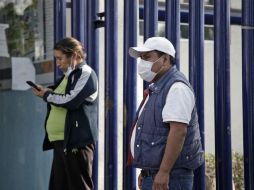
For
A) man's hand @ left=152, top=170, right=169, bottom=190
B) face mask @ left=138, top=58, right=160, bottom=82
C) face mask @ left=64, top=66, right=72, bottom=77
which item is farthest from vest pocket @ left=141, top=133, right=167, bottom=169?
face mask @ left=64, top=66, right=72, bottom=77

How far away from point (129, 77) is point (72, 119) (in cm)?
73

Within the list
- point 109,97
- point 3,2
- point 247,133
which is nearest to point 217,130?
point 247,133

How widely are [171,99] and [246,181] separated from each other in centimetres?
149

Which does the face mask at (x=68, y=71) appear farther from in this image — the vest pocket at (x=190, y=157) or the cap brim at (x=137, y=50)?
the vest pocket at (x=190, y=157)

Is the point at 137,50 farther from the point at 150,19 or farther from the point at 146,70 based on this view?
the point at 150,19

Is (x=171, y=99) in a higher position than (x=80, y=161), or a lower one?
higher

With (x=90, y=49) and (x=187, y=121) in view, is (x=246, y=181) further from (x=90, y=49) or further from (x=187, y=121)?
(x=90, y=49)

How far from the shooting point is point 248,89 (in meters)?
4.77

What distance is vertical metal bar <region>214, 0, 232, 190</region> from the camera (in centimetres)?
471

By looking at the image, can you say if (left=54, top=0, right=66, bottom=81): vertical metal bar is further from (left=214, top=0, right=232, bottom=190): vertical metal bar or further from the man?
the man

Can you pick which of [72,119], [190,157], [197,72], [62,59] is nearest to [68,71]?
[62,59]

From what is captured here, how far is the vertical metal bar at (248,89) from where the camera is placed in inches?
186

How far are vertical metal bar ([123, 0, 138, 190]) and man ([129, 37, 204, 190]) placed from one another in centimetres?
89

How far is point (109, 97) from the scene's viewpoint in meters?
4.93
